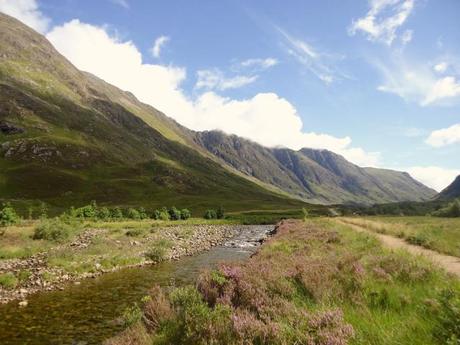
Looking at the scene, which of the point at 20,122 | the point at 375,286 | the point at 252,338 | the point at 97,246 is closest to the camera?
the point at 252,338

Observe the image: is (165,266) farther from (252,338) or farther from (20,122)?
(20,122)

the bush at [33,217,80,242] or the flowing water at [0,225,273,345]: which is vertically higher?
the flowing water at [0,225,273,345]

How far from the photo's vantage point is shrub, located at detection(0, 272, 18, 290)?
22078 millimetres

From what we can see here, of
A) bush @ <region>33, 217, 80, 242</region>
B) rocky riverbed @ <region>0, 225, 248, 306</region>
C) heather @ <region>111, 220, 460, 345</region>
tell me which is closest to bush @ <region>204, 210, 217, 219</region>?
rocky riverbed @ <region>0, 225, 248, 306</region>

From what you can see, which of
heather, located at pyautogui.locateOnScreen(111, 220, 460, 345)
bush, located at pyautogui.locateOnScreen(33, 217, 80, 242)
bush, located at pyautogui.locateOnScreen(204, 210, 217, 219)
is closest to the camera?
heather, located at pyautogui.locateOnScreen(111, 220, 460, 345)

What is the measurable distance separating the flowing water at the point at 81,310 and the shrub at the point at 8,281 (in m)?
2.16

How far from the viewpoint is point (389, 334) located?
5.40 m

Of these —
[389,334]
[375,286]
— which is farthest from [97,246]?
[389,334]

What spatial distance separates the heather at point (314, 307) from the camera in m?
5.58

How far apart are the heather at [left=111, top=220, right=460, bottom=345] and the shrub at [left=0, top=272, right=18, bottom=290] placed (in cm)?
1519

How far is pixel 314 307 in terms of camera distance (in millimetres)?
7938

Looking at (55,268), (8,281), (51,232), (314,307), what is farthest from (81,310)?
(51,232)

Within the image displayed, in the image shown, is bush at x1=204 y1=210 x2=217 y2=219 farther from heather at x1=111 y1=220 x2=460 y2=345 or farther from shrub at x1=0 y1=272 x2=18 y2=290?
heather at x1=111 y1=220 x2=460 y2=345

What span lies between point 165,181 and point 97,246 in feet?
519
